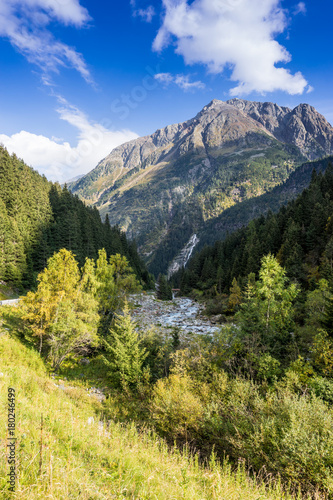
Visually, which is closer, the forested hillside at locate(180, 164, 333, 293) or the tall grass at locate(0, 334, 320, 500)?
the tall grass at locate(0, 334, 320, 500)

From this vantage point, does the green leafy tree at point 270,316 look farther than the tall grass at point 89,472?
Yes

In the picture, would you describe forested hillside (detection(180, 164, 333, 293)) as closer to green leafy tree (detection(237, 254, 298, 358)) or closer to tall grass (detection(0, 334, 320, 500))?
green leafy tree (detection(237, 254, 298, 358))

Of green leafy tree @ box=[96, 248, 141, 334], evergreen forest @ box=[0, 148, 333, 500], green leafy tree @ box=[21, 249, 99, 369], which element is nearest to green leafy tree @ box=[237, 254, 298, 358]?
evergreen forest @ box=[0, 148, 333, 500]

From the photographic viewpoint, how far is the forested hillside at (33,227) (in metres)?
38.4

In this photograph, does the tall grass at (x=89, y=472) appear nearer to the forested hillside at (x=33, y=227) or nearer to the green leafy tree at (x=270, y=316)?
the green leafy tree at (x=270, y=316)

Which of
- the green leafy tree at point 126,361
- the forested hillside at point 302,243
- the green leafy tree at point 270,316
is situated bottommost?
the green leafy tree at point 126,361

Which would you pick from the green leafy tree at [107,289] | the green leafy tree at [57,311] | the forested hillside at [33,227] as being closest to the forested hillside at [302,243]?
the green leafy tree at [107,289]

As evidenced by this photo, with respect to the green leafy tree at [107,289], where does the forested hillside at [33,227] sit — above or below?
above

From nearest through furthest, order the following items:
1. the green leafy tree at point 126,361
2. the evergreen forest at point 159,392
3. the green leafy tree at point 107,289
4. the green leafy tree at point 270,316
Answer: the evergreen forest at point 159,392
the green leafy tree at point 126,361
the green leafy tree at point 270,316
the green leafy tree at point 107,289

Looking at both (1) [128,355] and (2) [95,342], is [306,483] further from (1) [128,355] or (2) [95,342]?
(2) [95,342]

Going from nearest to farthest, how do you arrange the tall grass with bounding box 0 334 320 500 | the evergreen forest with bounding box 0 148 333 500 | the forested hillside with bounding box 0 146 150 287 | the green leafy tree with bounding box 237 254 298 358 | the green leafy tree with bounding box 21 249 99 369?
the tall grass with bounding box 0 334 320 500
the evergreen forest with bounding box 0 148 333 500
the green leafy tree with bounding box 21 249 99 369
the green leafy tree with bounding box 237 254 298 358
the forested hillside with bounding box 0 146 150 287

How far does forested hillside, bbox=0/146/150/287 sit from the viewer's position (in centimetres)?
3841

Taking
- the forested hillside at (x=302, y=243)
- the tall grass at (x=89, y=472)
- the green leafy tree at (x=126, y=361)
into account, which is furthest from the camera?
the forested hillside at (x=302, y=243)

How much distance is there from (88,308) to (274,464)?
17.1 metres
